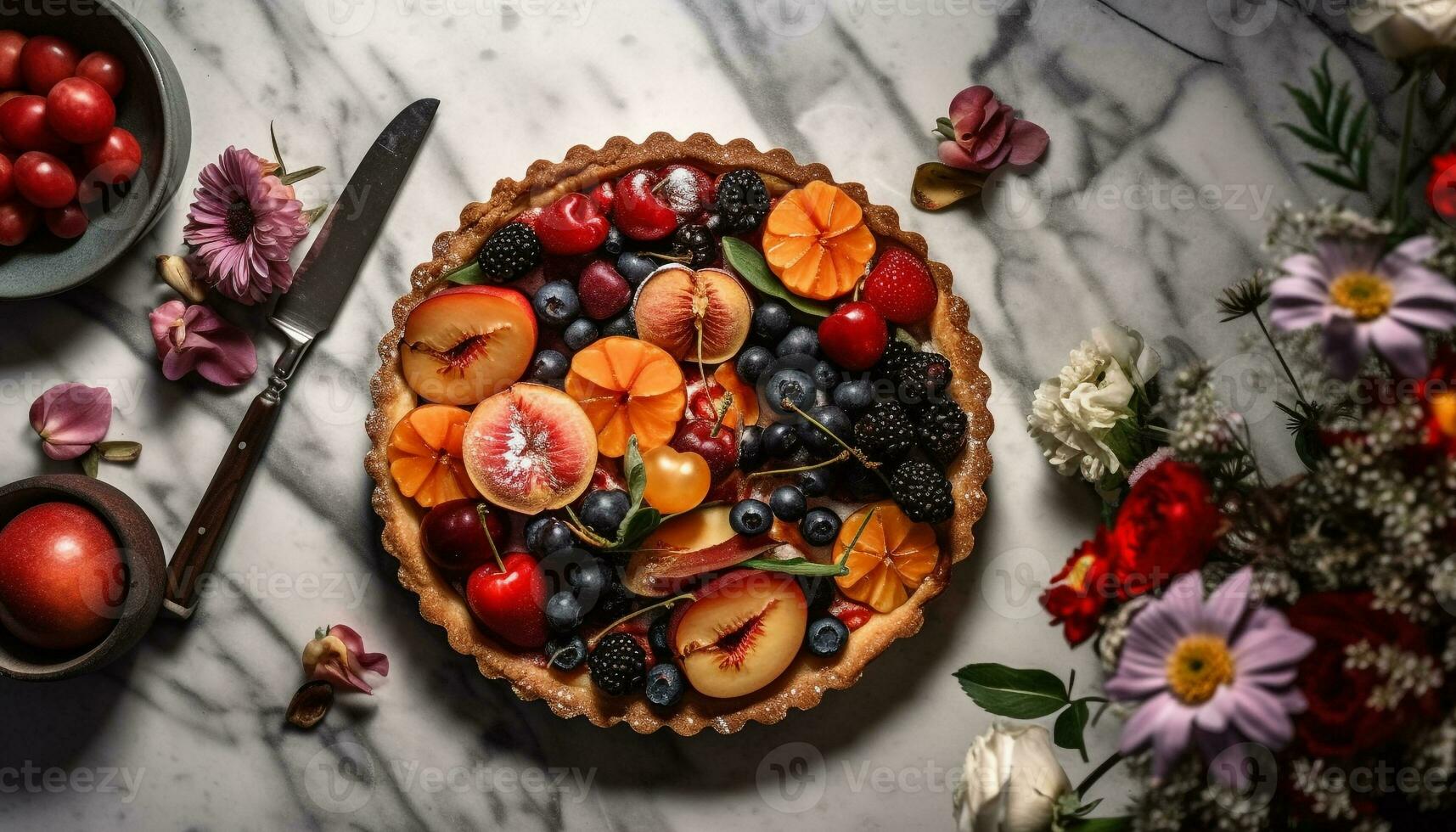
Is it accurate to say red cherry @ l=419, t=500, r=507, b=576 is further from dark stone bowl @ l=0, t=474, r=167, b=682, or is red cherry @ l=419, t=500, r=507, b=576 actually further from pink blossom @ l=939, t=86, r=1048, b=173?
pink blossom @ l=939, t=86, r=1048, b=173

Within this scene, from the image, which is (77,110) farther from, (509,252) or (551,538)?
(551,538)

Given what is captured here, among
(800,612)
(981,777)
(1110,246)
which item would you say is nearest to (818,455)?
(800,612)

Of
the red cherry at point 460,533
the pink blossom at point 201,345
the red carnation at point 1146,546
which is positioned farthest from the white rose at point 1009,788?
the pink blossom at point 201,345

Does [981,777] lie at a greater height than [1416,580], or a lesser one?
lesser

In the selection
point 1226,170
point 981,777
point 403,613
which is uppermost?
point 1226,170

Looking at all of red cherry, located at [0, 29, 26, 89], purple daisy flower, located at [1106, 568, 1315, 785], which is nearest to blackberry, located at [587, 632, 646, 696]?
purple daisy flower, located at [1106, 568, 1315, 785]

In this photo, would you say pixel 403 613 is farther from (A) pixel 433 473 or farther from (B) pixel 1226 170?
(B) pixel 1226 170
